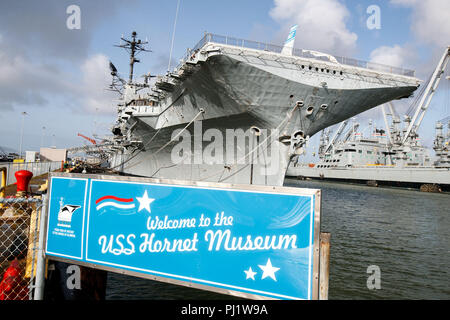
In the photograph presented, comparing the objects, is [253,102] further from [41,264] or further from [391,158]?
[391,158]

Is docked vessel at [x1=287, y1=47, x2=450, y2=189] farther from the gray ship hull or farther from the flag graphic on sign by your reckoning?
the flag graphic on sign

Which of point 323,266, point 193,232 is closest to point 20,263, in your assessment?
point 193,232

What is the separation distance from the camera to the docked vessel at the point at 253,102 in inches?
507

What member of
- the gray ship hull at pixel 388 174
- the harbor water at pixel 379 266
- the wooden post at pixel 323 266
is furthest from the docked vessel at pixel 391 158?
the wooden post at pixel 323 266

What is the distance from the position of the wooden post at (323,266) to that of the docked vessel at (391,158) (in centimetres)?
5469

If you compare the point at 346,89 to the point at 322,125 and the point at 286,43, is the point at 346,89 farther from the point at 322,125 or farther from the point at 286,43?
the point at 286,43

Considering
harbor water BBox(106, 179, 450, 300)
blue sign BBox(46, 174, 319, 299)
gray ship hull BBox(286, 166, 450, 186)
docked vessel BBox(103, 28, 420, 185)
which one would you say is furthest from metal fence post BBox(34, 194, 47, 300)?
gray ship hull BBox(286, 166, 450, 186)

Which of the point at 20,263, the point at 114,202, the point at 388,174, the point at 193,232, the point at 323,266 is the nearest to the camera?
the point at 323,266

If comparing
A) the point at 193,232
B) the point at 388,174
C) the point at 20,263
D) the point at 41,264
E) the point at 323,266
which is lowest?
the point at 20,263

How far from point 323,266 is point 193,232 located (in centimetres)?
139

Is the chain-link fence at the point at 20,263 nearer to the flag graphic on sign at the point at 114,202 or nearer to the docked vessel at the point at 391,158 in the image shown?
the flag graphic on sign at the point at 114,202

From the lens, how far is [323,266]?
9.39ft

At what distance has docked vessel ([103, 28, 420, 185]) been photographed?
42.2ft
